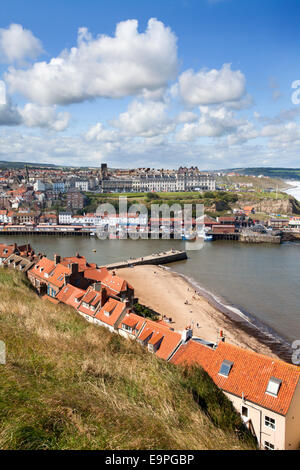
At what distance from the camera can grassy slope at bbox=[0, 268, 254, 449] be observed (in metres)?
2.99

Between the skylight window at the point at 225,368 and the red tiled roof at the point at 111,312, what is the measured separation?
6.04m

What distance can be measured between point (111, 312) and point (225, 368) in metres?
6.85

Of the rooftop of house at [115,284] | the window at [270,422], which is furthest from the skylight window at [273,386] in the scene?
the rooftop of house at [115,284]

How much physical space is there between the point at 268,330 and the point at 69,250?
107 ft

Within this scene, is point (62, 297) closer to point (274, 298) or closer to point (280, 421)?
point (280, 421)

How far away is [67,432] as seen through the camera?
3.01 meters

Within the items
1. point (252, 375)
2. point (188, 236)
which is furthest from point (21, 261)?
point (188, 236)

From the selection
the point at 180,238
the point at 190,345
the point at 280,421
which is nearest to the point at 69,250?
the point at 180,238

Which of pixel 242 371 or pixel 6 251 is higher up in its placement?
pixel 6 251

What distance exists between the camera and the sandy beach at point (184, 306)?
1759cm

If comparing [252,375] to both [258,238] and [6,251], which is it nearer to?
[6,251]

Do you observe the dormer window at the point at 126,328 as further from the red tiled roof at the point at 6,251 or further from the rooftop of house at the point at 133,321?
the red tiled roof at the point at 6,251

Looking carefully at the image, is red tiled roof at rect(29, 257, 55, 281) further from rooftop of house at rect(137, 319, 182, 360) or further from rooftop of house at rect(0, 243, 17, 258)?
rooftop of house at rect(137, 319, 182, 360)

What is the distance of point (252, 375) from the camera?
894 centimetres
